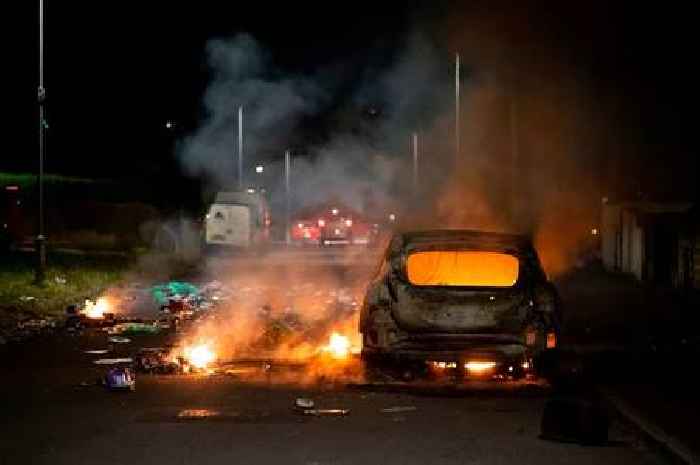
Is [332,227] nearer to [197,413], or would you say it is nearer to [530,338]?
[530,338]

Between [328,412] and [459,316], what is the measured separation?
6.51 feet

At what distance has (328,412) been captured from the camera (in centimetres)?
1016

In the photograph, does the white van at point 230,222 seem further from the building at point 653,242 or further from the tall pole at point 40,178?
the tall pole at point 40,178

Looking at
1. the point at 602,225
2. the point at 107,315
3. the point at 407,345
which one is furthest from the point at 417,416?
the point at 602,225

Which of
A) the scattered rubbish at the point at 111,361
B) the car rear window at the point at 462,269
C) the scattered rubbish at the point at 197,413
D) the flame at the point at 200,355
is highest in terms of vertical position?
the car rear window at the point at 462,269

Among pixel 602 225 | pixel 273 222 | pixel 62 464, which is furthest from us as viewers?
pixel 273 222

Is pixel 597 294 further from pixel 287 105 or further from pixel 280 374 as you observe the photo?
pixel 287 105

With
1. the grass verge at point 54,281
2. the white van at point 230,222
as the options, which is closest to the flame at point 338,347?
the grass verge at point 54,281

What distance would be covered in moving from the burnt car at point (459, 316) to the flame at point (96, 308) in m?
8.97

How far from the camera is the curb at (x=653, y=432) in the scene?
804cm

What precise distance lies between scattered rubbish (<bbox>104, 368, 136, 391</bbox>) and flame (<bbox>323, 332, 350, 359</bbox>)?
302cm

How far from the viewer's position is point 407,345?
11.7 metres

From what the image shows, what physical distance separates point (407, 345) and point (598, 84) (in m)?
32.0

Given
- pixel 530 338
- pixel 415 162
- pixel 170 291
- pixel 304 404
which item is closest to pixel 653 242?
pixel 170 291
